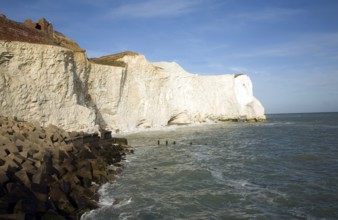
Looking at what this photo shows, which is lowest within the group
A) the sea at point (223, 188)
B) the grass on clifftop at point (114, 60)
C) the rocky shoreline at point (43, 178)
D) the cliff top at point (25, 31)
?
the sea at point (223, 188)

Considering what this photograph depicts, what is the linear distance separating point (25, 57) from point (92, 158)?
11458 mm

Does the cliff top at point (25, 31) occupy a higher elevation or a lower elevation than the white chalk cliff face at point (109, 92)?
higher

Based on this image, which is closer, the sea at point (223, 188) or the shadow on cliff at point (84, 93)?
the sea at point (223, 188)

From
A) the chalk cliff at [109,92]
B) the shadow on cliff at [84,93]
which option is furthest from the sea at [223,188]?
the shadow on cliff at [84,93]

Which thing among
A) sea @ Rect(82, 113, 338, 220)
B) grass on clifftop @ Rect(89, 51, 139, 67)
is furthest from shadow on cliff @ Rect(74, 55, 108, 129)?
sea @ Rect(82, 113, 338, 220)

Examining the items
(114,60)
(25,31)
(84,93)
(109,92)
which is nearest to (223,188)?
(25,31)

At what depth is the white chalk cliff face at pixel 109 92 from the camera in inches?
776

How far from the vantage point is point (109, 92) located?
1331 inches

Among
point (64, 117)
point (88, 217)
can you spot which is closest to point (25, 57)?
point (64, 117)

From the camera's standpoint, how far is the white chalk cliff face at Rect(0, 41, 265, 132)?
64.6 feet

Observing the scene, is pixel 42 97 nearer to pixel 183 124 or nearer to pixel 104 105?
pixel 104 105

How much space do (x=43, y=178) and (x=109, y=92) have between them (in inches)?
1037

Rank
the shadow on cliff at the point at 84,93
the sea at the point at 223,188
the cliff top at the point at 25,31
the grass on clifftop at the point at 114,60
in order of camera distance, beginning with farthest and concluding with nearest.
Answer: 1. the grass on clifftop at the point at 114,60
2. the shadow on cliff at the point at 84,93
3. the cliff top at the point at 25,31
4. the sea at the point at 223,188

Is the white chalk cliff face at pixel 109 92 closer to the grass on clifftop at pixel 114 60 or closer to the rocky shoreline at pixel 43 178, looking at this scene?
the grass on clifftop at pixel 114 60
